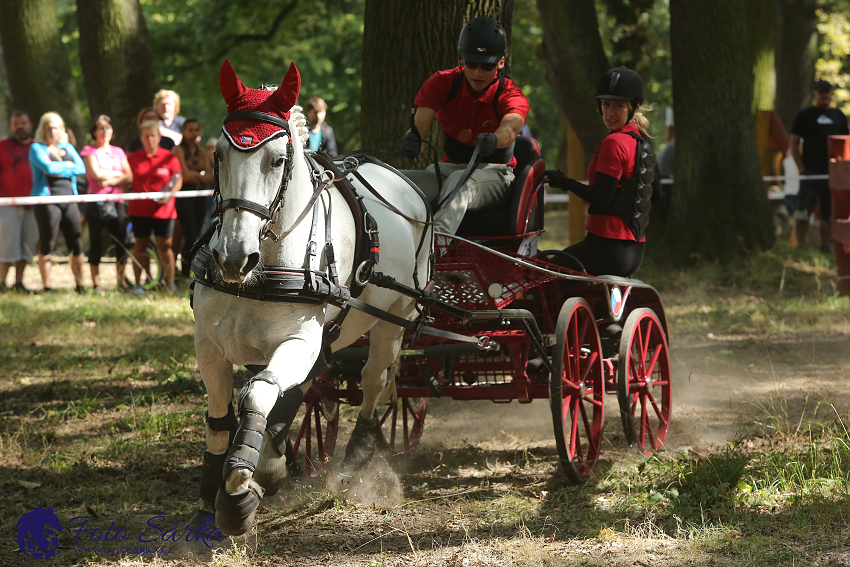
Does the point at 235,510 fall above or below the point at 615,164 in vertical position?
below

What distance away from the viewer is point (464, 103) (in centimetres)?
506

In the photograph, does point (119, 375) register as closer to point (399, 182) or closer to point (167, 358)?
point (167, 358)

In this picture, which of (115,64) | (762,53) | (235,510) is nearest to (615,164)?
(235,510)

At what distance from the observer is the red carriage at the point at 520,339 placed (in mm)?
4570

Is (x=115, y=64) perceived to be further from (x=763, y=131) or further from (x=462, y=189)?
(x=763, y=131)

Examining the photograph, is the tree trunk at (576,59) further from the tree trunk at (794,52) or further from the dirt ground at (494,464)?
the tree trunk at (794,52)

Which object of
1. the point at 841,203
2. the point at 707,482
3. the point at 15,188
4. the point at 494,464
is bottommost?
the point at 494,464

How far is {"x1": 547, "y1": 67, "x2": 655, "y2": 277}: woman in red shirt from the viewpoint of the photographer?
4.96 metres

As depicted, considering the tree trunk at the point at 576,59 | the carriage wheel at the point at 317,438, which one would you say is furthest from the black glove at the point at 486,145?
the tree trunk at the point at 576,59

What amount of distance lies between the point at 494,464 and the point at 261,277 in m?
2.41

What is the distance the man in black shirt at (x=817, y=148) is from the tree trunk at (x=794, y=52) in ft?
22.7

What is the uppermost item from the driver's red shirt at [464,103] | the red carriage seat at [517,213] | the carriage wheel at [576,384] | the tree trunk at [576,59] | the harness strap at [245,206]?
the tree trunk at [576,59]

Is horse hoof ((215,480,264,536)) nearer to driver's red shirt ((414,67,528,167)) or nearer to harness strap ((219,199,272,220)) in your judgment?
harness strap ((219,199,272,220))

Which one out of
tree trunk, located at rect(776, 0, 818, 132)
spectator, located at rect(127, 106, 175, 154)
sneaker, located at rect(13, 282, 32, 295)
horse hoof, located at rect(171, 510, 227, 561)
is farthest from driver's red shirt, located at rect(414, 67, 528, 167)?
Answer: tree trunk, located at rect(776, 0, 818, 132)
